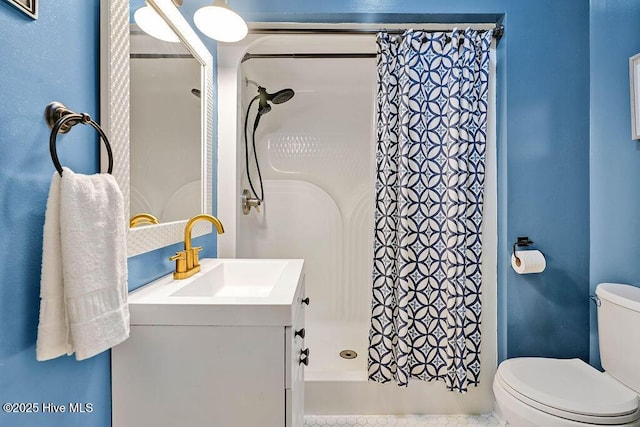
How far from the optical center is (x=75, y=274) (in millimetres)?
614

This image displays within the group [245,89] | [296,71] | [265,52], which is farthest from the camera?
[296,71]

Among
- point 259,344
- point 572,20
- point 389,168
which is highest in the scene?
point 572,20

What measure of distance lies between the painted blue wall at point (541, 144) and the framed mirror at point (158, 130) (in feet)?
1.90

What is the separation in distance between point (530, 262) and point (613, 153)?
0.65 m

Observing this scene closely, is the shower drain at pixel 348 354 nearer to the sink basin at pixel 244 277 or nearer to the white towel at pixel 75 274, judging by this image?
the sink basin at pixel 244 277

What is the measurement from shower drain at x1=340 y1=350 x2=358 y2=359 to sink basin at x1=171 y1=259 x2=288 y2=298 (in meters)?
0.99

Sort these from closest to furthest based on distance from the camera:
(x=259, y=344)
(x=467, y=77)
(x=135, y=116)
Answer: (x=259, y=344)
(x=135, y=116)
(x=467, y=77)

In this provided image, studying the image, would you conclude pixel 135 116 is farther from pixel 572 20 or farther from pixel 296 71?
pixel 572 20

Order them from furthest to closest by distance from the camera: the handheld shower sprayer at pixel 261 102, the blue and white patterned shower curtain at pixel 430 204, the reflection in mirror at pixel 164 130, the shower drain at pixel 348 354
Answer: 1. the handheld shower sprayer at pixel 261 102
2. the shower drain at pixel 348 354
3. the blue and white patterned shower curtain at pixel 430 204
4. the reflection in mirror at pixel 164 130

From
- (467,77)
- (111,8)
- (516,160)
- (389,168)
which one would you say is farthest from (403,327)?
(111,8)

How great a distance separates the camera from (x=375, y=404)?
5.67 ft

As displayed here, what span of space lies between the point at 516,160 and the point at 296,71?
5.11 feet

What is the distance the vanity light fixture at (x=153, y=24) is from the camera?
101 centimetres

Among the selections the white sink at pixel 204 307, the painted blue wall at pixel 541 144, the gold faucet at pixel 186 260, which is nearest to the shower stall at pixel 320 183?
the painted blue wall at pixel 541 144
